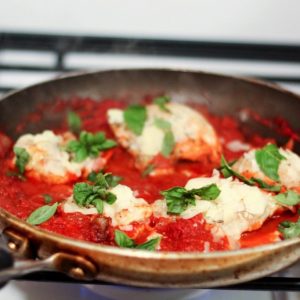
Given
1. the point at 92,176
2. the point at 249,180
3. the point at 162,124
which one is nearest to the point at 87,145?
the point at 92,176

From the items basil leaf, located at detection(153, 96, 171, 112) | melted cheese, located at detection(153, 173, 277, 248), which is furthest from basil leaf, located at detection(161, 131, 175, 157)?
melted cheese, located at detection(153, 173, 277, 248)

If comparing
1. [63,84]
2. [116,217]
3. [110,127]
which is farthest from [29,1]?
[116,217]

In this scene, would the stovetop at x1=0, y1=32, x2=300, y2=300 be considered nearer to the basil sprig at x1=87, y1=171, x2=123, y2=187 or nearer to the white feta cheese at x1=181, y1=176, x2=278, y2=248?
the basil sprig at x1=87, y1=171, x2=123, y2=187

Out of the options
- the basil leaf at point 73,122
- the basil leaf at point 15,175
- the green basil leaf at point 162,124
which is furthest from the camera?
the basil leaf at point 73,122

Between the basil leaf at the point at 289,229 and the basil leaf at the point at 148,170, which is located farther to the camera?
the basil leaf at the point at 148,170

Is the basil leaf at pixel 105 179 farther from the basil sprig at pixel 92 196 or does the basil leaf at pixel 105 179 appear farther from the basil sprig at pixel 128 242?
the basil sprig at pixel 128 242

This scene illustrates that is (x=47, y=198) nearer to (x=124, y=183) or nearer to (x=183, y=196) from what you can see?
(x=124, y=183)

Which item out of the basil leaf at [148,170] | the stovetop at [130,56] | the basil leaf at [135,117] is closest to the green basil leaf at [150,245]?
the basil leaf at [148,170]
